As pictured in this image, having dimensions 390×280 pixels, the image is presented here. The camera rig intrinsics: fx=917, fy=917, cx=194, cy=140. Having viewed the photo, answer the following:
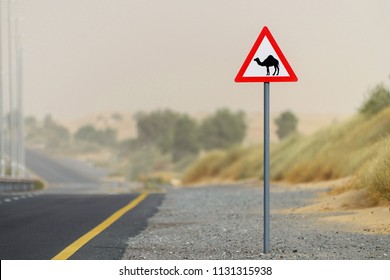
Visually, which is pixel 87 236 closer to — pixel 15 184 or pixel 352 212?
pixel 352 212

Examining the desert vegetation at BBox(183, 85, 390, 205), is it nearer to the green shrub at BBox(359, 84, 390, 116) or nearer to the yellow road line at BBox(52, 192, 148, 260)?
the green shrub at BBox(359, 84, 390, 116)

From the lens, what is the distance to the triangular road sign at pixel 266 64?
1055 cm

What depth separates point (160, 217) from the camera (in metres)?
17.5

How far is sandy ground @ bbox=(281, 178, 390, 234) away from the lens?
46.9 feet

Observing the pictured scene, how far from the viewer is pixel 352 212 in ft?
55.8

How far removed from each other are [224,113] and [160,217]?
88710 millimetres

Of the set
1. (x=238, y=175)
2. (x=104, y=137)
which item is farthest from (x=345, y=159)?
(x=104, y=137)

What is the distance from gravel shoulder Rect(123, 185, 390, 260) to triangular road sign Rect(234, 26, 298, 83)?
212 cm

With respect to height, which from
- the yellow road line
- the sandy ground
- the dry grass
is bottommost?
A: the yellow road line

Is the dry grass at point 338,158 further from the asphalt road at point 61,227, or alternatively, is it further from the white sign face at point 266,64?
the white sign face at point 266,64

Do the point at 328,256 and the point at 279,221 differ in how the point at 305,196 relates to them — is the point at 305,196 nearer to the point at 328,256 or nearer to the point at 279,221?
the point at 279,221

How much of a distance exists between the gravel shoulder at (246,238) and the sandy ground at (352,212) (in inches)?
6.4

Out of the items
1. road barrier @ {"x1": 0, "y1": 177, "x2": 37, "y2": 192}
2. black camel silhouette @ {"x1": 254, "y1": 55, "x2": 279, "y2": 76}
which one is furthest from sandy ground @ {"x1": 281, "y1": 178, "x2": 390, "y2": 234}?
road barrier @ {"x1": 0, "y1": 177, "x2": 37, "y2": 192}

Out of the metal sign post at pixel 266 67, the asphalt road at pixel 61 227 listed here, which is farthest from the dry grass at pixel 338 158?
the metal sign post at pixel 266 67
